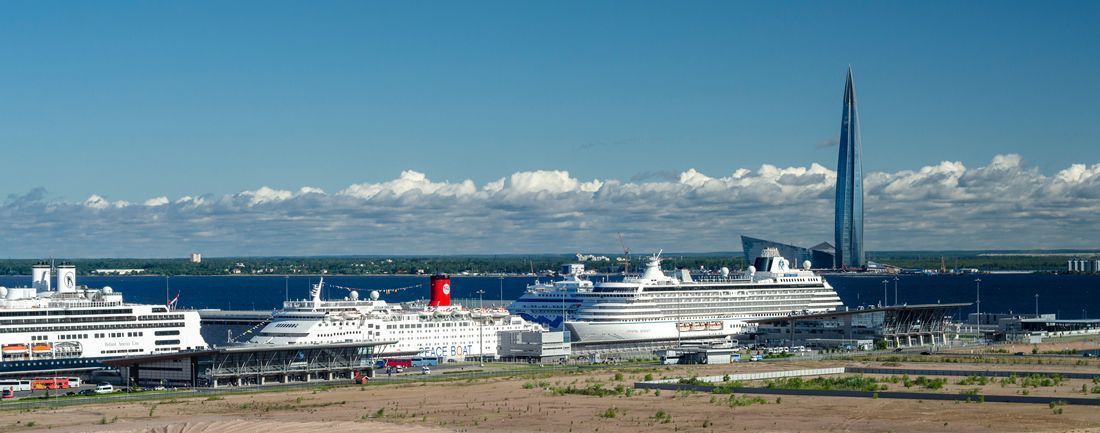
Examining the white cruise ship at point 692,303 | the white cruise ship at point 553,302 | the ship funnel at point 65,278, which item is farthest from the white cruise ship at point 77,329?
the white cruise ship at point 692,303

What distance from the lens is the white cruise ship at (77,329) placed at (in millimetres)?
93500

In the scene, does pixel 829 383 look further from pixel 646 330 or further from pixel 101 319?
pixel 101 319

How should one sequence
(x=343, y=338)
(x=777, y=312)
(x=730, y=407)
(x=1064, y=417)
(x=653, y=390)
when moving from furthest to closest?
(x=777, y=312) < (x=343, y=338) < (x=653, y=390) < (x=730, y=407) < (x=1064, y=417)

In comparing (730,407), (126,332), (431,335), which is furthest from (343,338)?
(730,407)

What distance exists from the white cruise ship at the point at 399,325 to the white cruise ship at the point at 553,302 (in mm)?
6675

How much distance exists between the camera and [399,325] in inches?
4336

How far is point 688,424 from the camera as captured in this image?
6731 centimetres

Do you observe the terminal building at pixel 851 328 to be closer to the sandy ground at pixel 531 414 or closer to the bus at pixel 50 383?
the sandy ground at pixel 531 414

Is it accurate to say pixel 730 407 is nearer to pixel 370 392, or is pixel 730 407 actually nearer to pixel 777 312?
pixel 370 392

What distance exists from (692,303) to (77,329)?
53.7 m

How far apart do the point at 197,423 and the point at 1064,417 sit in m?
36.6

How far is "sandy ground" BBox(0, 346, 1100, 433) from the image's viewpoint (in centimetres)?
6481

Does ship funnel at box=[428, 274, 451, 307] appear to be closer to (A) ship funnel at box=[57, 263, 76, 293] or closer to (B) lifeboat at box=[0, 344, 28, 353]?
(A) ship funnel at box=[57, 263, 76, 293]

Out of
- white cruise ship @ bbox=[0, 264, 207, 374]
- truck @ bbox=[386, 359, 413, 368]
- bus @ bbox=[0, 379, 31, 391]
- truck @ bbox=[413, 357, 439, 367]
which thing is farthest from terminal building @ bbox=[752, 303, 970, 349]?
bus @ bbox=[0, 379, 31, 391]
